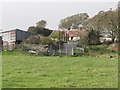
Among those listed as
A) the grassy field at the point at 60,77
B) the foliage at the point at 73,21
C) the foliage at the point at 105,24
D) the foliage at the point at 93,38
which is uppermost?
the foliage at the point at 73,21

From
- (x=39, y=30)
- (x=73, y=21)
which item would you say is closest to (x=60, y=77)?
(x=39, y=30)

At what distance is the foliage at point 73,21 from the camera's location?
64.6 meters

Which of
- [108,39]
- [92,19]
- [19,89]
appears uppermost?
[92,19]

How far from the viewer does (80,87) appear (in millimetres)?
7648

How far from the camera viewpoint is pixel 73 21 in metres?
66.1

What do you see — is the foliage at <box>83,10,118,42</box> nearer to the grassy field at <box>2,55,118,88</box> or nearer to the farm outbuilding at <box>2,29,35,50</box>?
the farm outbuilding at <box>2,29,35,50</box>

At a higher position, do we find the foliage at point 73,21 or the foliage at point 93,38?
the foliage at point 73,21

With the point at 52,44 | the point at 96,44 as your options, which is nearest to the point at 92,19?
the point at 96,44

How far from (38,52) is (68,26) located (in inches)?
1377

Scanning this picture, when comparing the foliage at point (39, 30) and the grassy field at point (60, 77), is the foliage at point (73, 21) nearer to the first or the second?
the foliage at point (39, 30)

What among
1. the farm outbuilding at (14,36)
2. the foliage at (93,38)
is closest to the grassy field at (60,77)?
the foliage at (93,38)

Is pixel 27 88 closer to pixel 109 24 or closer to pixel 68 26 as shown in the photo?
pixel 109 24

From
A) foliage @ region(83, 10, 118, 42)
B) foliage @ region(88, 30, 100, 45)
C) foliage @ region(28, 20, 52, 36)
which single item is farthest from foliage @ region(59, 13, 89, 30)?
foliage @ region(88, 30, 100, 45)

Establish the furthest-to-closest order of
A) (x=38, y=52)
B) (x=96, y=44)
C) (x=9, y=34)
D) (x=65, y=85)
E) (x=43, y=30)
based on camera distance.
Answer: (x=43, y=30) < (x=9, y=34) < (x=96, y=44) < (x=38, y=52) < (x=65, y=85)
